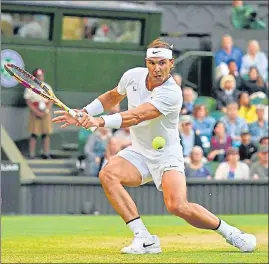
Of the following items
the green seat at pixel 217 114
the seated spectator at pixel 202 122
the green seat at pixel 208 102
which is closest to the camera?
the seated spectator at pixel 202 122

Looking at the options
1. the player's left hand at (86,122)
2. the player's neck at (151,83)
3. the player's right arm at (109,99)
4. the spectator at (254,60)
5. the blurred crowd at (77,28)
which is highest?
the blurred crowd at (77,28)

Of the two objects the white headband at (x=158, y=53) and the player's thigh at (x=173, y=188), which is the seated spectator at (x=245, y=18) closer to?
the white headband at (x=158, y=53)

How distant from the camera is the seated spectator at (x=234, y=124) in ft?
67.1

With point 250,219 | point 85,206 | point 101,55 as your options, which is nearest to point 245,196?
point 250,219

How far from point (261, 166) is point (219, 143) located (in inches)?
34.4

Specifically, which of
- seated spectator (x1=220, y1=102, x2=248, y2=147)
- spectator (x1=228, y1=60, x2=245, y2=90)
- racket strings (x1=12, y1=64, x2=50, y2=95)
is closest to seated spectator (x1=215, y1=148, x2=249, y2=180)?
seated spectator (x1=220, y1=102, x2=248, y2=147)

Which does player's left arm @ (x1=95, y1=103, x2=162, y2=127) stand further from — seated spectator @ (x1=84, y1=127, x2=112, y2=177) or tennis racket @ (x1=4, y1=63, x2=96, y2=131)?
seated spectator @ (x1=84, y1=127, x2=112, y2=177)

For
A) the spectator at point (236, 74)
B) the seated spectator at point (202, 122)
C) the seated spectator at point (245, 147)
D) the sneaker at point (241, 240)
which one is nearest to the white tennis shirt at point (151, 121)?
the sneaker at point (241, 240)

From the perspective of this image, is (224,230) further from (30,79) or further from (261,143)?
(261,143)

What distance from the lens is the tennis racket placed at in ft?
31.1

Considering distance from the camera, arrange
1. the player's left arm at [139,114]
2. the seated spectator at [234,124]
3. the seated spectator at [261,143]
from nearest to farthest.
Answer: the player's left arm at [139,114]
the seated spectator at [261,143]
the seated spectator at [234,124]

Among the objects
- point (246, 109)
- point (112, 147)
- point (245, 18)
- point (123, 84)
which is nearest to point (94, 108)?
point (123, 84)

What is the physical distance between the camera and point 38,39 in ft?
72.9

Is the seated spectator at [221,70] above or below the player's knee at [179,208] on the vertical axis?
above
